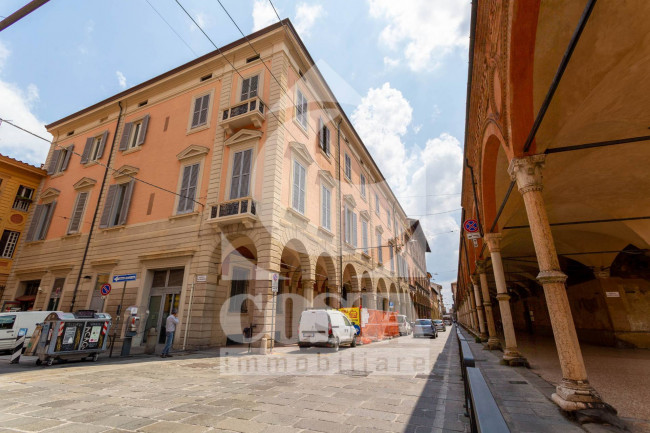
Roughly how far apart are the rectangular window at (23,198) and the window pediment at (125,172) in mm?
9092

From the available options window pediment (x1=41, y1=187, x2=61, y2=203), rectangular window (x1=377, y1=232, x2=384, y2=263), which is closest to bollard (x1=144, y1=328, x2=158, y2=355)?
window pediment (x1=41, y1=187, x2=61, y2=203)

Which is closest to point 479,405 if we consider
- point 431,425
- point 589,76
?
point 431,425

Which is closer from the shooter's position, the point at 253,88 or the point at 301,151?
the point at 253,88

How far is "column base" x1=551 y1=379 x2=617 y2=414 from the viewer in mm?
3346

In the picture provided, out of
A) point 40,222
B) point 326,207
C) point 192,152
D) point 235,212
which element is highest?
point 192,152

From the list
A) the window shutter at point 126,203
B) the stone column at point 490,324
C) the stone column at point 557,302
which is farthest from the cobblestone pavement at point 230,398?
the window shutter at point 126,203

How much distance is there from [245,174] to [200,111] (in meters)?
5.29

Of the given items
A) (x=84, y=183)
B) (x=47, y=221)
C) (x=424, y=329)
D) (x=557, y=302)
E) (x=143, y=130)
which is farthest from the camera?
(x=424, y=329)

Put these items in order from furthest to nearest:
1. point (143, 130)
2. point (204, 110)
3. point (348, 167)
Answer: point (348, 167)
point (143, 130)
point (204, 110)

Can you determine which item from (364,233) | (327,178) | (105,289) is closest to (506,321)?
(327,178)

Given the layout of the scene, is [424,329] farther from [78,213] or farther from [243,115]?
[78,213]

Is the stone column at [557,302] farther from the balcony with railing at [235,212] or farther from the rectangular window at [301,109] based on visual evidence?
the rectangular window at [301,109]

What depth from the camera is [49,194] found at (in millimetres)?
18891

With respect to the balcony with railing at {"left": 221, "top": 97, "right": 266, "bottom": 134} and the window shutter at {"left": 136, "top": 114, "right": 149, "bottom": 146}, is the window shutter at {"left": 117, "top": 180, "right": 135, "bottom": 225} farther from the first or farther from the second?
the balcony with railing at {"left": 221, "top": 97, "right": 266, "bottom": 134}
